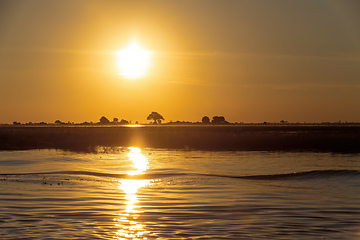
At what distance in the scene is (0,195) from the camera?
20250 mm

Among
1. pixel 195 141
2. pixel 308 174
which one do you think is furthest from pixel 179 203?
pixel 195 141

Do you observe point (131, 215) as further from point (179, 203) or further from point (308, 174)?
point (308, 174)

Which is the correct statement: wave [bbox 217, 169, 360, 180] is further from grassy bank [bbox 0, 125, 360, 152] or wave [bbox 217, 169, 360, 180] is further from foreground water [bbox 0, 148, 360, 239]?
grassy bank [bbox 0, 125, 360, 152]

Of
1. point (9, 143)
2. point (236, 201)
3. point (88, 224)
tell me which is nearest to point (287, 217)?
point (236, 201)

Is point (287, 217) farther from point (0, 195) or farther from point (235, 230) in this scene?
point (0, 195)

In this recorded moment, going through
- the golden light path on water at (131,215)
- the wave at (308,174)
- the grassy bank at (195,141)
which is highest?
the grassy bank at (195,141)

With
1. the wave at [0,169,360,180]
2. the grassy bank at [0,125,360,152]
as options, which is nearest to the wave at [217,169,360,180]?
the wave at [0,169,360,180]

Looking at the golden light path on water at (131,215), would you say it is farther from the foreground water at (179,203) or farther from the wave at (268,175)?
the wave at (268,175)

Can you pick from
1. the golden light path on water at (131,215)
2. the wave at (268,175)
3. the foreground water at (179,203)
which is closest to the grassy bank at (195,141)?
the wave at (268,175)

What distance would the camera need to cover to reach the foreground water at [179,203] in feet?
45.3

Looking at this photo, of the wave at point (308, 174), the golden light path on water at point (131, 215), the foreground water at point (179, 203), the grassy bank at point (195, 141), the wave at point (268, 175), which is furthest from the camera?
the grassy bank at point (195, 141)

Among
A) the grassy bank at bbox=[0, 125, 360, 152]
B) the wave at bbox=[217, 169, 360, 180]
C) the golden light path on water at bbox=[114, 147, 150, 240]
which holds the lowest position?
the golden light path on water at bbox=[114, 147, 150, 240]

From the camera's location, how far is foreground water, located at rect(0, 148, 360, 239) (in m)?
13.8

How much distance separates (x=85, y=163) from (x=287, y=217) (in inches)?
924
